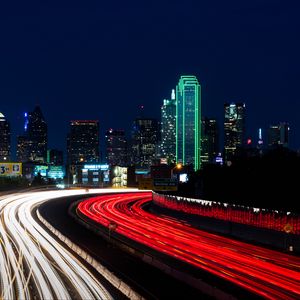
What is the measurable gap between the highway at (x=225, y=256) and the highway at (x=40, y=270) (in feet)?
17.2

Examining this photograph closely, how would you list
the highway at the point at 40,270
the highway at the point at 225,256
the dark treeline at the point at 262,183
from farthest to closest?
the dark treeline at the point at 262,183, the highway at the point at 225,256, the highway at the point at 40,270

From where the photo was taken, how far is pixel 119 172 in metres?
166

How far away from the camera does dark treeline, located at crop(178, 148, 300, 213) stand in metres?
55.1

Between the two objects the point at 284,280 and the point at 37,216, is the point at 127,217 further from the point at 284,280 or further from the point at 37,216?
the point at 284,280

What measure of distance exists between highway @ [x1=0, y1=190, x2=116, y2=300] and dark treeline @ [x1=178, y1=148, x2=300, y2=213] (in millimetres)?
22661

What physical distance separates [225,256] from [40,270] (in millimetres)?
9526

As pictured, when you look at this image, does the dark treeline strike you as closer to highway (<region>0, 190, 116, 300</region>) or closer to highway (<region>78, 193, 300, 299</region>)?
highway (<region>78, 193, 300, 299</region>)

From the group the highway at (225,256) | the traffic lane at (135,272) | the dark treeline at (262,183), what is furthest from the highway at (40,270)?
the dark treeline at (262,183)

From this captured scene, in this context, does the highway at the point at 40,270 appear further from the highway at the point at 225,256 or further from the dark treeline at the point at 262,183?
the dark treeline at the point at 262,183

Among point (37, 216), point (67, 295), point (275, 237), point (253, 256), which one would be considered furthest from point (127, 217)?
point (67, 295)

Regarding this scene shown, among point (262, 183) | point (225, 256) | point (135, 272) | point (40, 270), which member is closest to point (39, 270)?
point (40, 270)

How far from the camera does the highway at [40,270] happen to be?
2139 cm

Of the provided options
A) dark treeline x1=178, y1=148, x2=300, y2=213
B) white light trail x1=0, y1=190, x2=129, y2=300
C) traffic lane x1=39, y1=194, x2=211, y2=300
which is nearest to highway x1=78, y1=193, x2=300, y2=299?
traffic lane x1=39, y1=194, x2=211, y2=300

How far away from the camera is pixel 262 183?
59500 mm
